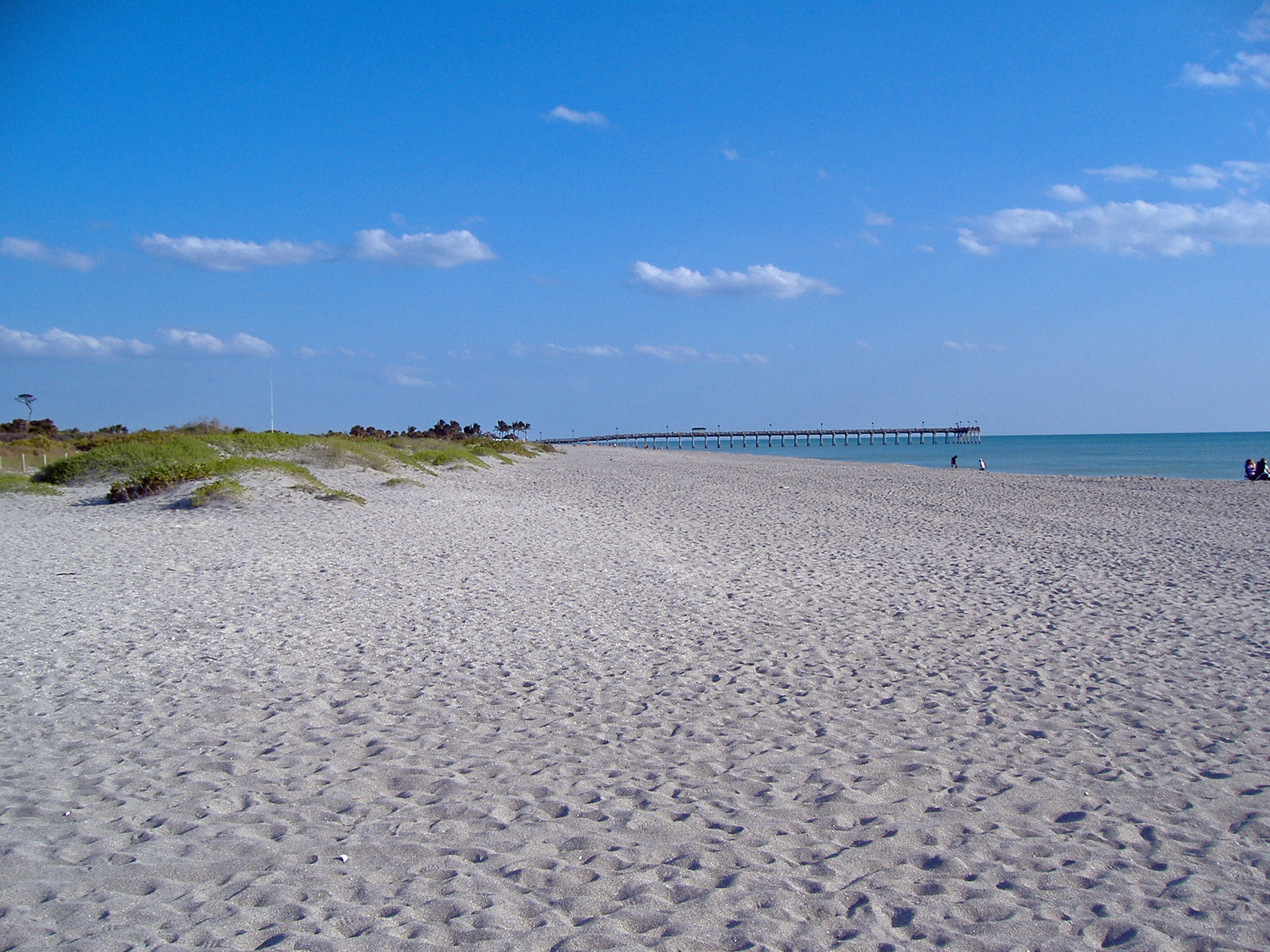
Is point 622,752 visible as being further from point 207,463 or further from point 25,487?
point 25,487

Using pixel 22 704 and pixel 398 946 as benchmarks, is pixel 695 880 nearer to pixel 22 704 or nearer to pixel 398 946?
pixel 398 946

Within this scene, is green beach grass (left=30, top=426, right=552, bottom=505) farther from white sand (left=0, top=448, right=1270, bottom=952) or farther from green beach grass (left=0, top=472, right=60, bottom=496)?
white sand (left=0, top=448, right=1270, bottom=952)

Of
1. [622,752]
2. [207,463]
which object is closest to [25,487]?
[207,463]

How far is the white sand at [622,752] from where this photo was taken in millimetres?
2955

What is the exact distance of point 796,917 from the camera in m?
2.92

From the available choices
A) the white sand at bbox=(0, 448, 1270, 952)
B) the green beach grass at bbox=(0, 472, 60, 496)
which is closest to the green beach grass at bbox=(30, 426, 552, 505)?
the green beach grass at bbox=(0, 472, 60, 496)

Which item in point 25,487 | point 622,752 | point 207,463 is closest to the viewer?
point 622,752

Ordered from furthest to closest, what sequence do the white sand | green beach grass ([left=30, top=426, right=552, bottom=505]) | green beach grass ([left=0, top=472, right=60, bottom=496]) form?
green beach grass ([left=0, top=472, right=60, bottom=496]) → green beach grass ([left=30, top=426, right=552, bottom=505]) → the white sand

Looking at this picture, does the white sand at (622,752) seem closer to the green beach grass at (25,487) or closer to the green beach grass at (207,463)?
the green beach grass at (207,463)

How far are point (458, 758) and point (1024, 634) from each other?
5.03 metres

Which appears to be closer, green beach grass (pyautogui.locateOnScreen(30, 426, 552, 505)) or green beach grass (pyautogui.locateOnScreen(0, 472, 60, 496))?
green beach grass (pyautogui.locateOnScreen(30, 426, 552, 505))

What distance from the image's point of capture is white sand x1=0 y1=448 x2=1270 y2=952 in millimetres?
2955

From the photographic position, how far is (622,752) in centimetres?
445

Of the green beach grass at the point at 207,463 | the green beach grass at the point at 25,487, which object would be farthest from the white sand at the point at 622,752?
the green beach grass at the point at 25,487
